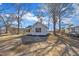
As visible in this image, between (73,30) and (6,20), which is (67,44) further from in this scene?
(6,20)

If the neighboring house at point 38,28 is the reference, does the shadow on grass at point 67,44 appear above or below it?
below

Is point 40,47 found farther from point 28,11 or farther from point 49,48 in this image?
point 28,11

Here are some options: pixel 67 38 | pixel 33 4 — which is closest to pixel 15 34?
pixel 33 4

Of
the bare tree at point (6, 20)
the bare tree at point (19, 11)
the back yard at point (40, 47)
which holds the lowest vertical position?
the back yard at point (40, 47)

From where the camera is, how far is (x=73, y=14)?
2.19 meters

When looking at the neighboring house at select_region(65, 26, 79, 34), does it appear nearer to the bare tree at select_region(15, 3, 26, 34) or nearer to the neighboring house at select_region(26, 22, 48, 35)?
the neighboring house at select_region(26, 22, 48, 35)

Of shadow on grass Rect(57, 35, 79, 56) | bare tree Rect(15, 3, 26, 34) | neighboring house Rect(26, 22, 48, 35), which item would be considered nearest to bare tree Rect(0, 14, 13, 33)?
bare tree Rect(15, 3, 26, 34)

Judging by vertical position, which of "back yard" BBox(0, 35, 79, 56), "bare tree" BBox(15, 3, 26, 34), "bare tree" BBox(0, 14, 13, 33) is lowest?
"back yard" BBox(0, 35, 79, 56)

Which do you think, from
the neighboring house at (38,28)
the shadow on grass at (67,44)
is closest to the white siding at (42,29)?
the neighboring house at (38,28)

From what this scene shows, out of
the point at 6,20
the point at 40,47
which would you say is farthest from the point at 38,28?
the point at 6,20

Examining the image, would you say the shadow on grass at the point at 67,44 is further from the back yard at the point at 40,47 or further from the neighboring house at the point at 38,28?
the neighboring house at the point at 38,28

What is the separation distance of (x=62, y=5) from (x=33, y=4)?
28 cm

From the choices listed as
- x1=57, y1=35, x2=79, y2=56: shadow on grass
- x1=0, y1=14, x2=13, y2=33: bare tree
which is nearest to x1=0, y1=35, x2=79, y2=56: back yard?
x1=57, y1=35, x2=79, y2=56: shadow on grass

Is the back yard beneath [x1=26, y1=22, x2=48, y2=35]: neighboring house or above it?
beneath
